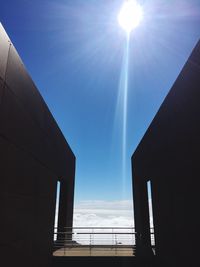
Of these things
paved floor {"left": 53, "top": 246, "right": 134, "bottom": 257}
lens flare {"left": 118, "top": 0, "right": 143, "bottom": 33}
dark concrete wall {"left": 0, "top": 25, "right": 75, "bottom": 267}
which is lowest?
paved floor {"left": 53, "top": 246, "right": 134, "bottom": 257}

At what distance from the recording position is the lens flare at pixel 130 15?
4358 millimetres

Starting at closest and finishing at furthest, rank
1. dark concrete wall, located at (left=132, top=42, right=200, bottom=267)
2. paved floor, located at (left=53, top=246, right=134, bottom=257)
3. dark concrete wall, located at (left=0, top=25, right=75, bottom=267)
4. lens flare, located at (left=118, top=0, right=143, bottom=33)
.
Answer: dark concrete wall, located at (left=0, top=25, right=75, bottom=267)
dark concrete wall, located at (left=132, top=42, right=200, bottom=267)
lens flare, located at (left=118, top=0, right=143, bottom=33)
paved floor, located at (left=53, top=246, right=134, bottom=257)

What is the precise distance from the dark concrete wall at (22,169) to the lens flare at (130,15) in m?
2.70

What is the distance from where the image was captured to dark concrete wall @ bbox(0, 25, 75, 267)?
3.36 metres

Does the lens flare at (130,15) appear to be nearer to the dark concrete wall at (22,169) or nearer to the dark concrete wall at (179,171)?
the dark concrete wall at (179,171)

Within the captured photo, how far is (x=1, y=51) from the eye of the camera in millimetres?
3340

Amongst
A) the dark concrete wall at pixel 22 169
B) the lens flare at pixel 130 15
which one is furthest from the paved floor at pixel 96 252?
the lens flare at pixel 130 15

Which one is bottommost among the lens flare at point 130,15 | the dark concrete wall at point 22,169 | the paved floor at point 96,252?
the paved floor at point 96,252

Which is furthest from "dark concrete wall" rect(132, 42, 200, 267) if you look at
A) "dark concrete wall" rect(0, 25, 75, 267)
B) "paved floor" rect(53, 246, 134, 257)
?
"dark concrete wall" rect(0, 25, 75, 267)

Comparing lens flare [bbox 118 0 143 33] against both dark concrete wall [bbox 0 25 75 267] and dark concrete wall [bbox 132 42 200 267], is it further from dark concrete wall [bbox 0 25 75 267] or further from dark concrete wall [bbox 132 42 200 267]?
dark concrete wall [bbox 0 25 75 267]

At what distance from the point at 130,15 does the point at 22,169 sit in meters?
4.37

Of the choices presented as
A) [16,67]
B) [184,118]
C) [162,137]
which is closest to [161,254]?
[162,137]

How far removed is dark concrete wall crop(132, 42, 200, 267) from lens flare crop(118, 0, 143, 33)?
1592 millimetres

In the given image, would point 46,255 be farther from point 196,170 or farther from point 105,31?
point 105,31
